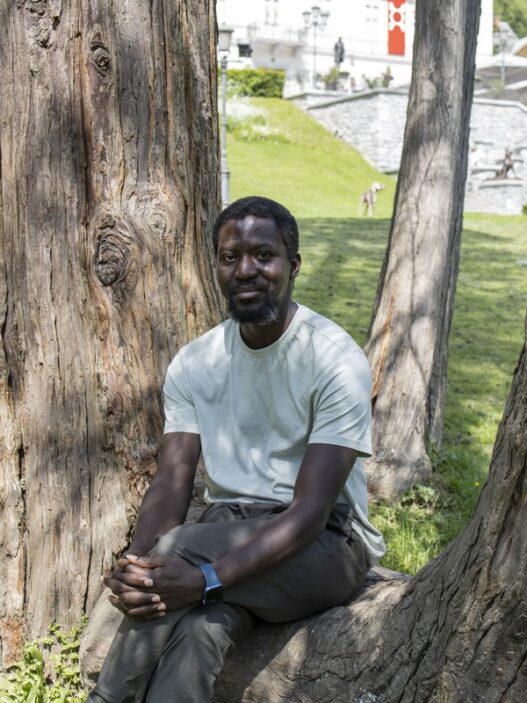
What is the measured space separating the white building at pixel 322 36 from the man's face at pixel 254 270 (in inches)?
2020

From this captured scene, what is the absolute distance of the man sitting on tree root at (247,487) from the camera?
309cm

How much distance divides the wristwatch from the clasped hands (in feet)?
0.05

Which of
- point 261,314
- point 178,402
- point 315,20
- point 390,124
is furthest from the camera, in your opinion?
point 315,20

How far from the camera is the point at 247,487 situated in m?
3.52

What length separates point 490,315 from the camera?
11.6 metres

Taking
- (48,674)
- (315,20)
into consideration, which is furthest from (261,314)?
(315,20)

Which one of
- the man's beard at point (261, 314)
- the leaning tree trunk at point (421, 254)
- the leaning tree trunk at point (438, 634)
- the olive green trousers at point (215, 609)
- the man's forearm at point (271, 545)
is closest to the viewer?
the leaning tree trunk at point (438, 634)

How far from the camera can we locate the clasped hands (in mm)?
3084

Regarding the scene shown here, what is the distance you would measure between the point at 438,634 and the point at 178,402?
1.34m

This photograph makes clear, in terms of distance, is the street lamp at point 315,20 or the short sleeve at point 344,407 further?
the street lamp at point 315,20

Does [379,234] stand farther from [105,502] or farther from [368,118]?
[368,118]

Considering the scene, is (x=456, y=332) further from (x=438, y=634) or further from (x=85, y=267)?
(x=438, y=634)

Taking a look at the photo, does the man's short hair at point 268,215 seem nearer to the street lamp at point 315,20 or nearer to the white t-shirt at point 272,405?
the white t-shirt at point 272,405

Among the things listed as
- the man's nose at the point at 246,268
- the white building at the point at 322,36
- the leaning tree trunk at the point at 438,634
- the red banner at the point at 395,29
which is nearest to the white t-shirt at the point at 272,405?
the man's nose at the point at 246,268
